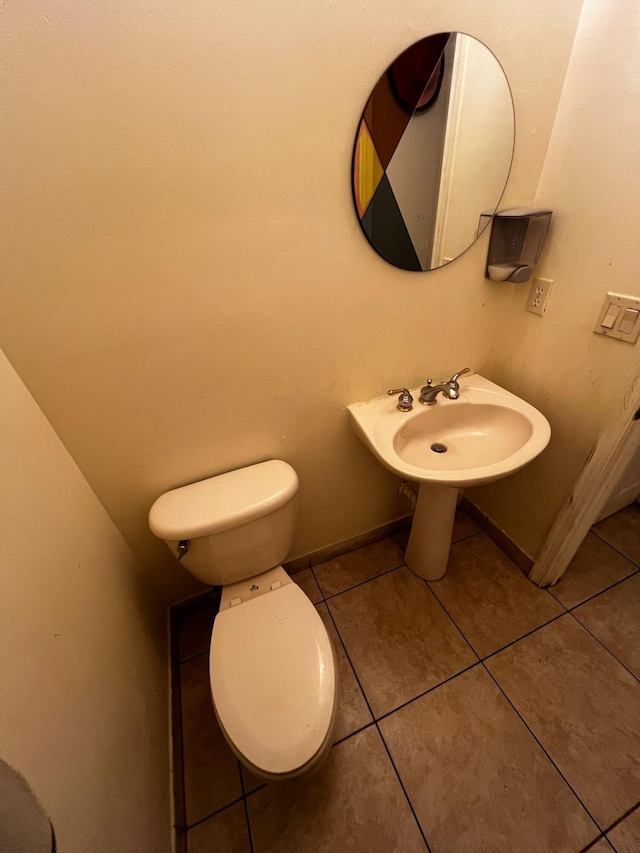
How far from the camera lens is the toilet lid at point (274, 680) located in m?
0.70

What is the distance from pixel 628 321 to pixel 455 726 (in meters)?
1.26

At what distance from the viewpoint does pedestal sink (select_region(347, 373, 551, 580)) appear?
1.01 m

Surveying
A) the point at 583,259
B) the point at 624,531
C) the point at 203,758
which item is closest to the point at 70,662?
the point at 203,758

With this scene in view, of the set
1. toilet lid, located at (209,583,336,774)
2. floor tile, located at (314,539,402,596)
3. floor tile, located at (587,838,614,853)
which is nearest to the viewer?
toilet lid, located at (209,583,336,774)

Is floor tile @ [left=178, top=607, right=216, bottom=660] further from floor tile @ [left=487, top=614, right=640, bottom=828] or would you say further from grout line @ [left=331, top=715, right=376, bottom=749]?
floor tile @ [left=487, top=614, right=640, bottom=828]

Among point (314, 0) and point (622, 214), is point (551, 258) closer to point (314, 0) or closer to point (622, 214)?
point (622, 214)

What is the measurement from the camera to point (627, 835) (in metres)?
0.82

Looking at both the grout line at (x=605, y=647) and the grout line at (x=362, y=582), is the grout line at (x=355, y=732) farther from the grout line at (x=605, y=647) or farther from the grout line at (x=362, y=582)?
the grout line at (x=605, y=647)

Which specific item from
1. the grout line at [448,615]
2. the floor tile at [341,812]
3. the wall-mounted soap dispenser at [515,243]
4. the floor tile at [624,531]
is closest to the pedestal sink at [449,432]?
the grout line at [448,615]

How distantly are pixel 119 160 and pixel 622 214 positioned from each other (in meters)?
1.14

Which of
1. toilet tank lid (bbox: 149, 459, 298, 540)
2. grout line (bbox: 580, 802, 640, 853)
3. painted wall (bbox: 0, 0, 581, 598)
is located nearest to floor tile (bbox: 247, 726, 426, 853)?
grout line (bbox: 580, 802, 640, 853)

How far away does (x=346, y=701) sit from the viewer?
1069 mm

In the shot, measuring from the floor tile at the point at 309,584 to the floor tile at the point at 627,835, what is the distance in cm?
96

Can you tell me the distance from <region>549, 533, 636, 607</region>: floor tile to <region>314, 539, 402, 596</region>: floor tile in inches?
25.2
